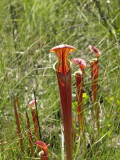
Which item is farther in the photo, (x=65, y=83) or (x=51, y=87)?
(x=51, y=87)

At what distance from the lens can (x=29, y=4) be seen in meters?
3.38

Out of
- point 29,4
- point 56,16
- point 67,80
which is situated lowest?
point 67,80

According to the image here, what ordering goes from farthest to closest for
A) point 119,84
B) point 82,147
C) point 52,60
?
point 52,60, point 119,84, point 82,147

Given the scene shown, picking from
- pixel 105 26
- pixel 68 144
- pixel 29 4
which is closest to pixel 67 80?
pixel 68 144

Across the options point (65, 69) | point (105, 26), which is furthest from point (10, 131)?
point (105, 26)

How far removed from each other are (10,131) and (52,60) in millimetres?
680

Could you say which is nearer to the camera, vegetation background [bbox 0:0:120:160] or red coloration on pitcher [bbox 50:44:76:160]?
red coloration on pitcher [bbox 50:44:76:160]

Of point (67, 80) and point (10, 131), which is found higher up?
point (67, 80)

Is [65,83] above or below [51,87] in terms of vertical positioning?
above

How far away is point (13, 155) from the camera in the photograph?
1427mm

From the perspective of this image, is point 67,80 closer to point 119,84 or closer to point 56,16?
point 119,84

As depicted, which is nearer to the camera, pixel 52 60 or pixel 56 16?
pixel 52 60

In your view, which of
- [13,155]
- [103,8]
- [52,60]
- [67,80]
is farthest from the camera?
[103,8]

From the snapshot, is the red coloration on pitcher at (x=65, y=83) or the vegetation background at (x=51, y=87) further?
the vegetation background at (x=51, y=87)
